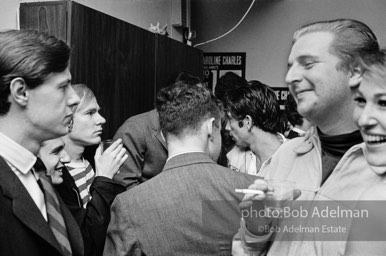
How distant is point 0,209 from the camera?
1.21m

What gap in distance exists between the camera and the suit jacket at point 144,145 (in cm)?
281

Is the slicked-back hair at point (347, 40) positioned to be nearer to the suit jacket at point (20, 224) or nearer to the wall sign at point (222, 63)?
the suit jacket at point (20, 224)

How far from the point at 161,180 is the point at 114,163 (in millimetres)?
460

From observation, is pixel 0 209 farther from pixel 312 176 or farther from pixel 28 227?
pixel 312 176

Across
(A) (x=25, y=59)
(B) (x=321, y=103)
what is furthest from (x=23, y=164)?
(B) (x=321, y=103)

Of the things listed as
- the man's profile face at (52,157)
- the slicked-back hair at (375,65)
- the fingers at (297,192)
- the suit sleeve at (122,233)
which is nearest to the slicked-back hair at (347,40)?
the slicked-back hair at (375,65)

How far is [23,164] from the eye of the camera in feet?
Answer: 4.35

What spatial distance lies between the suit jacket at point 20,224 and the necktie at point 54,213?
0.06 meters

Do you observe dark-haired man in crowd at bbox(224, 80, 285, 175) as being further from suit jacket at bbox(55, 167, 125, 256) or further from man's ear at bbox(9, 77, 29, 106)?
man's ear at bbox(9, 77, 29, 106)

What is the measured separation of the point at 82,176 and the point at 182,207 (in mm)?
915

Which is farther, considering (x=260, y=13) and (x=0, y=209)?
(x=260, y=13)

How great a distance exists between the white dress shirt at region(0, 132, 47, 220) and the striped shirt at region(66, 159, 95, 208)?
0.97 m

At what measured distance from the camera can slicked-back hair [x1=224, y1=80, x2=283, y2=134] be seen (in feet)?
9.00

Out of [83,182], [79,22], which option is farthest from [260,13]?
[83,182]
